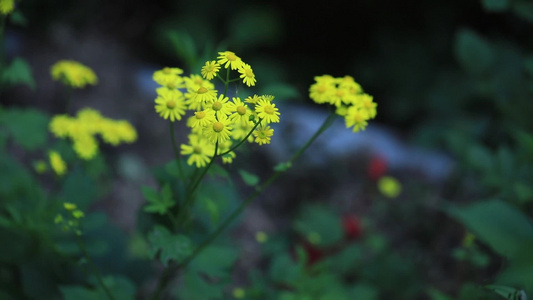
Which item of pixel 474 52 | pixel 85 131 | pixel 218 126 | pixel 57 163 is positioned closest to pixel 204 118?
pixel 218 126

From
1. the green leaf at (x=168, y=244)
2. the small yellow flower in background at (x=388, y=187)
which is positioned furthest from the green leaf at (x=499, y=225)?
the small yellow flower in background at (x=388, y=187)

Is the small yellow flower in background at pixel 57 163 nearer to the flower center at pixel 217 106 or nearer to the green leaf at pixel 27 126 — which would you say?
the green leaf at pixel 27 126

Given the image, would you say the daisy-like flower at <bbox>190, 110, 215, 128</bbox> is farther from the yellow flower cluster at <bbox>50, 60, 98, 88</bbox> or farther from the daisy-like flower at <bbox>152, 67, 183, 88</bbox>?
the yellow flower cluster at <bbox>50, 60, 98, 88</bbox>

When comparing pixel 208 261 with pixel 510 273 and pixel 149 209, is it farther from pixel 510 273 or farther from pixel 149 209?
pixel 510 273

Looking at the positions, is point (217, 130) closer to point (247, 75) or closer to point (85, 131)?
point (247, 75)

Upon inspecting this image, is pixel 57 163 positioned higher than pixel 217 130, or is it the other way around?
pixel 57 163

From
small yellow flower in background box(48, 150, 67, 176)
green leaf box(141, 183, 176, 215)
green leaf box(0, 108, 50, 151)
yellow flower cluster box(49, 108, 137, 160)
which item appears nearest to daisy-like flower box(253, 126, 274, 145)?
green leaf box(141, 183, 176, 215)
